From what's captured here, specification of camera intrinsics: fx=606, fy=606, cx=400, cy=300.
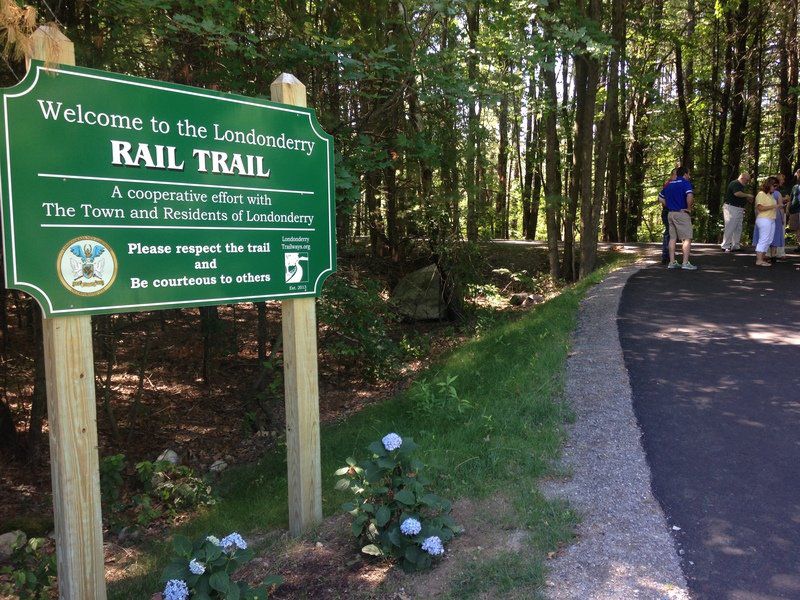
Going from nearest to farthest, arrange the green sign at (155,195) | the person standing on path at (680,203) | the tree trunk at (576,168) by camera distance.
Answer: the green sign at (155,195) < the person standing on path at (680,203) < the tree trunk at (576,168)

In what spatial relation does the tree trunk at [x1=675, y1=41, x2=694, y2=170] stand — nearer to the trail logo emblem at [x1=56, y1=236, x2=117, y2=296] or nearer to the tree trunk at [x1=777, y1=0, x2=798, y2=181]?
the tree trunk at [x1=777, y1=0, x2=798, y2=181]

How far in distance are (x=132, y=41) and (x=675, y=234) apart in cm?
968

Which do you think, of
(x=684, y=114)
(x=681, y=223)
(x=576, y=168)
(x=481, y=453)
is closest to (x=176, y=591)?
(x=481, y=453)

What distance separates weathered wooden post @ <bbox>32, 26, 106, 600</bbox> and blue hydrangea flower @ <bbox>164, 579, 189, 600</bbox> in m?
0.61

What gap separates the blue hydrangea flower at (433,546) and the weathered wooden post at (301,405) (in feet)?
3.51

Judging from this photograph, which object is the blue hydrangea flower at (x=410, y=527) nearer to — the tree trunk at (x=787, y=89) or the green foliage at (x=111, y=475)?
the green foliage at (x=111, y=475)

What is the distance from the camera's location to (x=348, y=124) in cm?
748

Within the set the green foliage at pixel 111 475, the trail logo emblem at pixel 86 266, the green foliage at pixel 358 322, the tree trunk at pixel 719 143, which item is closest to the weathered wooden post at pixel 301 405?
the trail logo emblem at pixel 86 266

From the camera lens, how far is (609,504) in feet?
12.1

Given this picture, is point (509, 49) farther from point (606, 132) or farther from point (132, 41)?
point (606, 132)

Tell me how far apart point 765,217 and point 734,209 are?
1969 millimetres

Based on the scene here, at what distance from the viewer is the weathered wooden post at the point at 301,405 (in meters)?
3.90

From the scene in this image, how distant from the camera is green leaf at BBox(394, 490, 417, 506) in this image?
3.27m

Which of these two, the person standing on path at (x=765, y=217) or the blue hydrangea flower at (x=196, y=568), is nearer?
the blue hydrangea flower at (x=196, y=568)
